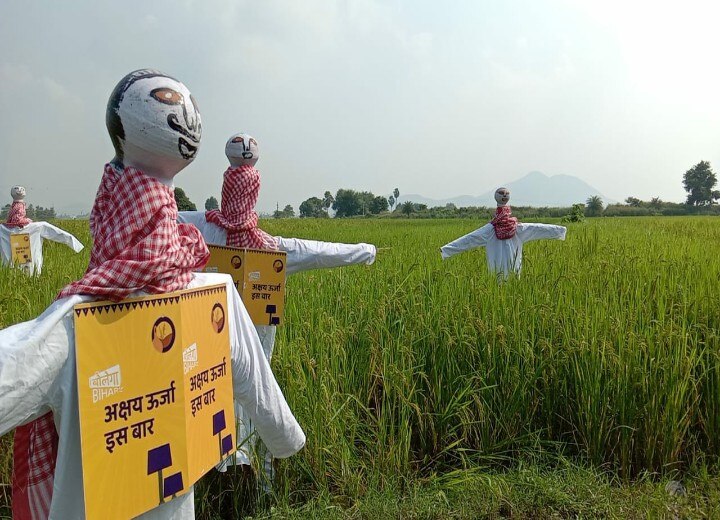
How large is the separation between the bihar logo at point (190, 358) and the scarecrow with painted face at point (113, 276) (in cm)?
15

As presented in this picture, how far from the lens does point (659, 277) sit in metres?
4.03

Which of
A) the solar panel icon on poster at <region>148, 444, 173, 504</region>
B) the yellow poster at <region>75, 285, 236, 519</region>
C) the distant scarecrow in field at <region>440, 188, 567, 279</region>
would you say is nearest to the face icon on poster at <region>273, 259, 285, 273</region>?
the yellow poster at <region>75, 285, 236, 519</region>

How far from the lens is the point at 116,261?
95 cm

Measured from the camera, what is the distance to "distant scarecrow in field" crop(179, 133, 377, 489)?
7.09 feet

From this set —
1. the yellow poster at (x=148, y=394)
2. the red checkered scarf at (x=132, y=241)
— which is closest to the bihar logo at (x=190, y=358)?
the yellow poster at (x=148, y=394)

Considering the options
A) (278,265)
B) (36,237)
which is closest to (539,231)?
(278,265)

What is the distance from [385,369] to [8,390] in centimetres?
185

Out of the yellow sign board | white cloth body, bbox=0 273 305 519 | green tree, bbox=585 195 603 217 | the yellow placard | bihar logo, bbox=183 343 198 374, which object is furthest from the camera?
green tree, bbox=585 195 603 217

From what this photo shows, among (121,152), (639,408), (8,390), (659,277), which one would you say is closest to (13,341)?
(8,390)

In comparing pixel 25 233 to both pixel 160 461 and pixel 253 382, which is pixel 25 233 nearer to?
pixel 253 382

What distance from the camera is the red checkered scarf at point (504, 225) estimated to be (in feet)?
14.5

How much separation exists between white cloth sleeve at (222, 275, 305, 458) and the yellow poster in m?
0.07

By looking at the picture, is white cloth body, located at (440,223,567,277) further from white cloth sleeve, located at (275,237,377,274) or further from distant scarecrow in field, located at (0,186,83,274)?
distant scarecrow in field, located at (0,186,83,274)

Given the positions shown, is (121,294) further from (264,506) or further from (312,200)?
(312,200)
